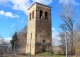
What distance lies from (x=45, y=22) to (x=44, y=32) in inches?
92.8

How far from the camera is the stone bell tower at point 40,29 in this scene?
4102 centimetres

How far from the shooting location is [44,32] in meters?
41.8

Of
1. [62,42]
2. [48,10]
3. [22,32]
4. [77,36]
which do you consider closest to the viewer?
[77,36]

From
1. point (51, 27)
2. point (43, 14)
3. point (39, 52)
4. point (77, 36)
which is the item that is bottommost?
point (39, 52)

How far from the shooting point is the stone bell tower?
4102cm

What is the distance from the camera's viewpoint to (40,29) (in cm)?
4162

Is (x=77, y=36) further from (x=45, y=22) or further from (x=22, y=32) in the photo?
(x=22, y=32)

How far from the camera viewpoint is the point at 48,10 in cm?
4341

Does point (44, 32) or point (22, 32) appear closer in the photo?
point (44, 32)

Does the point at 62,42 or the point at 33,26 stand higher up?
the point at 33,26

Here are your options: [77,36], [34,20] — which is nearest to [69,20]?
[34,20]

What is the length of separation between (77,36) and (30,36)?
1762 cm

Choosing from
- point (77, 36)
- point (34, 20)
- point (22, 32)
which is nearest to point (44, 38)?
point (34, 20)

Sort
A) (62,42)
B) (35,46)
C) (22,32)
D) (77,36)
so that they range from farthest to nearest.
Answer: (22,32), (35,46), (62,42), (77,36)
